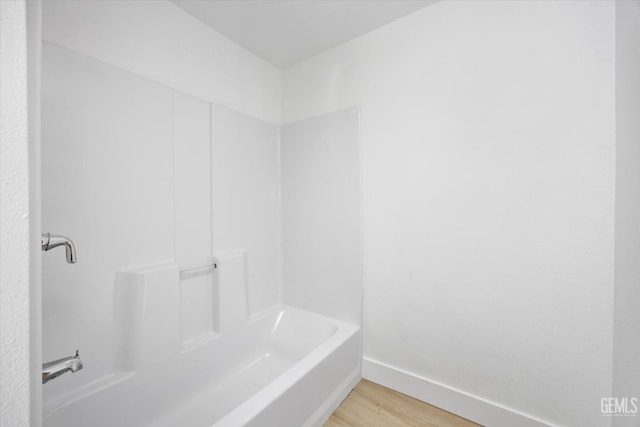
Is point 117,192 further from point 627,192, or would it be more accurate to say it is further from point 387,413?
point 627,192

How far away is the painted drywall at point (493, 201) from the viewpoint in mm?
1136

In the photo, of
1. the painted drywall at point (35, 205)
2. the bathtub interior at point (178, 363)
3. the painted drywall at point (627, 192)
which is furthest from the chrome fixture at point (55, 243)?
the painted drywall at point (627, 192)

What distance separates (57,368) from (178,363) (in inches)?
25.8

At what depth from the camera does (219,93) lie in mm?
1748

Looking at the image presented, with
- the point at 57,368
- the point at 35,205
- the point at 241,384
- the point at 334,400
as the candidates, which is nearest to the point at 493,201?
the point at 334,400

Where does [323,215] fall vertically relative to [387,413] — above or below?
above

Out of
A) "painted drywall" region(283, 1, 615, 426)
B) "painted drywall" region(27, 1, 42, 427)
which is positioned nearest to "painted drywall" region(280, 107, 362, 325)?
"painted drywall" region(283, 1, 615, 426)

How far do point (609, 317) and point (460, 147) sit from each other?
0.98m

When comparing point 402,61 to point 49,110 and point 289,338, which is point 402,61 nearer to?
point 49,110

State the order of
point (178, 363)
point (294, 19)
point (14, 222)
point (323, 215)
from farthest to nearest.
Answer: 1. point (323, 215)
2. point (294, 19)
3. point (178, 363)
4. point (14, 222)

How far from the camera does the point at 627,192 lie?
1.07 metres

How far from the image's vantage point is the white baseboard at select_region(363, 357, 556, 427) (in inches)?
50.8

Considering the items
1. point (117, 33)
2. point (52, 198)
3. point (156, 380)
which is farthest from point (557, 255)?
point (117, 33)

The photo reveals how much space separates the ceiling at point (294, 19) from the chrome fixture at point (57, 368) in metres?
1.81
